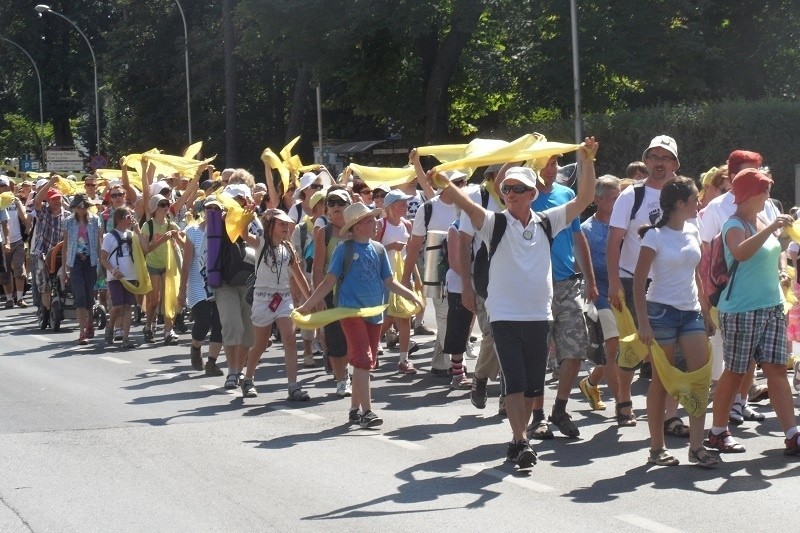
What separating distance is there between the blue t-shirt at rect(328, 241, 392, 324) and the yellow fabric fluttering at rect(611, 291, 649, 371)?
70.3 inches

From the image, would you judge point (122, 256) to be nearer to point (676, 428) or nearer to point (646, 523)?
point (676, 428)

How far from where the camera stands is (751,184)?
7.86 meters

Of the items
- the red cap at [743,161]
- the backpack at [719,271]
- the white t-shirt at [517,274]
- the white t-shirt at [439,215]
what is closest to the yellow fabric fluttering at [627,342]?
the backpack at [719,271]

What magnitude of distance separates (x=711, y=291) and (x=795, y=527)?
251cm

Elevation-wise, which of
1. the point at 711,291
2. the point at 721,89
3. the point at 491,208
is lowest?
the point at 711,291

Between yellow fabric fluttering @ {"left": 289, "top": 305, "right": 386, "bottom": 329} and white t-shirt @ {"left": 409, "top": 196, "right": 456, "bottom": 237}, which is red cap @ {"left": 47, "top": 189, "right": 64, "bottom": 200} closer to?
white t-shirt @ {"left": 409, "top": 196, "right": 456, "bottom": 237}

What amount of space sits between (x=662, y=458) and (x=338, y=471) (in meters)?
1.89

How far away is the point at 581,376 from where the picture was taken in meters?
11.6

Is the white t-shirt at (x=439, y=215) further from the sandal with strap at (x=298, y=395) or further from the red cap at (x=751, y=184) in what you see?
the red cap at (x=751, y=184)

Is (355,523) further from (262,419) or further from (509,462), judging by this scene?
(262,419)

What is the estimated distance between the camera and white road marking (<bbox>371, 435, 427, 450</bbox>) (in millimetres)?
8709

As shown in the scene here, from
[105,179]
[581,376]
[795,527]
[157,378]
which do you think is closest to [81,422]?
[157,378]

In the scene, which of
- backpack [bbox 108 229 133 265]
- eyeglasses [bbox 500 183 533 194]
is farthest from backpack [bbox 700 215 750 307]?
backpack [bbox 108 229 133 265]

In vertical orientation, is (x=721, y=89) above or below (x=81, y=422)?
above
